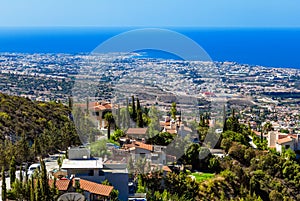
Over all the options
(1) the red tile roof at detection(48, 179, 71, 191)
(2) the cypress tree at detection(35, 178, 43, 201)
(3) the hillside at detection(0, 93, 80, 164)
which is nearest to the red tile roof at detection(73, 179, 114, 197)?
(1) the red tile roof at detection(48, 179, 71, 191)

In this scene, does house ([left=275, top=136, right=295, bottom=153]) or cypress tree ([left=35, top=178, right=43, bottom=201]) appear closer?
cypress tree ([left=35, top=178, right=43, bottom=201])

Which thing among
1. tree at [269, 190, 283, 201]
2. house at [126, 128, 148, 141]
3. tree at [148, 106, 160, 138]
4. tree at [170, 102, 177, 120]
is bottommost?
tree at [269, 190, 283, 201]

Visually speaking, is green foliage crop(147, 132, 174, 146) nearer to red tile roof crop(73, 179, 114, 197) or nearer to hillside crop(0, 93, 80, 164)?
red tile roof crop(73, 179, 114, 197)

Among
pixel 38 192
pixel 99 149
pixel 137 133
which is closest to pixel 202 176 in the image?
pixel 99 149

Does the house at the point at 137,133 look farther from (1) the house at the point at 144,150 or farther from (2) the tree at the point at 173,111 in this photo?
(2) the tree at the point at 173,111

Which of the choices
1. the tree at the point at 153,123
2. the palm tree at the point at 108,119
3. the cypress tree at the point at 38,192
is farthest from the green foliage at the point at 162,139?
the cypress tree at the point at 38,192

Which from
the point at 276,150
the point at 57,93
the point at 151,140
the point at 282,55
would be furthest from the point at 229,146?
the point at 282,55
